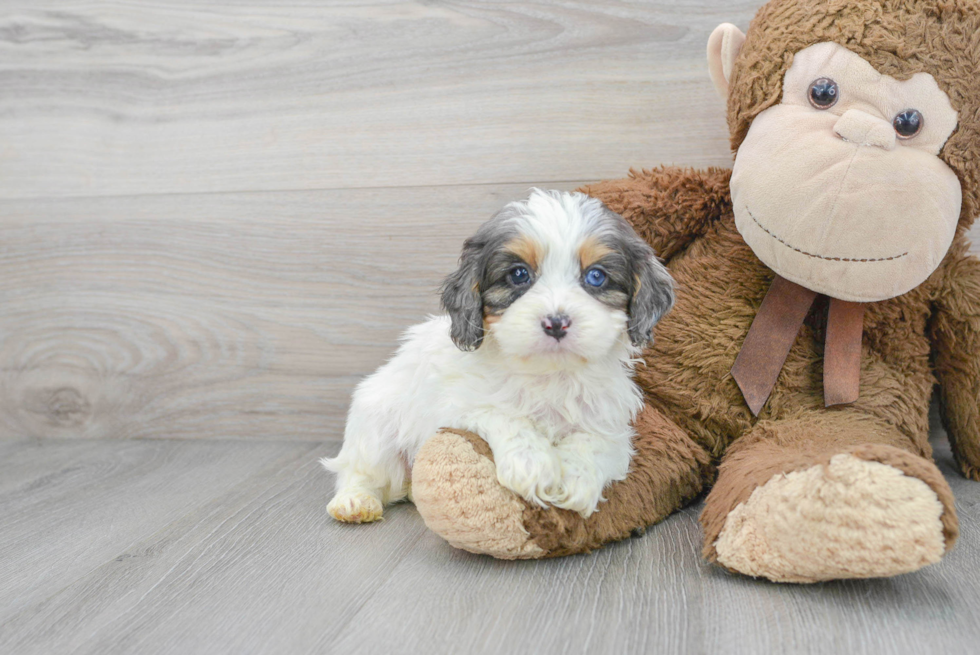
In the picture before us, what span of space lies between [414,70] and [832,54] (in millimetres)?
1012

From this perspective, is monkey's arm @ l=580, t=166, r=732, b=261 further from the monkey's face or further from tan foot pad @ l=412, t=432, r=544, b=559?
tan foot pad @ l=412, t=432, r=544, b=559

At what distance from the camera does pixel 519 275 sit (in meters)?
1.25

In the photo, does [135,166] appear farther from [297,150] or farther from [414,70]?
[414,70]

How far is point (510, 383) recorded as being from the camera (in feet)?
4.39

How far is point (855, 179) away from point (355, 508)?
1.07 metres

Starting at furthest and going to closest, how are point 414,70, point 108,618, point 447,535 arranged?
1. point 414,70
2. point 447,535
3. point 108,618

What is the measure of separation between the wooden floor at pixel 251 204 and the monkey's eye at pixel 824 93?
50 cm

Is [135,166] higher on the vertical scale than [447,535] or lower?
higher

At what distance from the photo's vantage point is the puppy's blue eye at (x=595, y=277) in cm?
126

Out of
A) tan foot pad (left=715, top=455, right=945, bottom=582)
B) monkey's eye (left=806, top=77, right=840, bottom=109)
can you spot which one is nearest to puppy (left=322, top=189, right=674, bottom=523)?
tan foot pad (left=715, top=455, right=945, bottom=582)

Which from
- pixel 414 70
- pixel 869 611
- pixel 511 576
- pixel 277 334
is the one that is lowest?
pixel 277 334

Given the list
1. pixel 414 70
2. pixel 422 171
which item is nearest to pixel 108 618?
pixel 422 171

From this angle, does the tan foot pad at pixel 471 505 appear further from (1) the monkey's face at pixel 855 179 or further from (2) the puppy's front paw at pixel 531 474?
(1) the monkey's face at pixel 855 179

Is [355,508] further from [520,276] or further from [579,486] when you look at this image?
[520,276]
